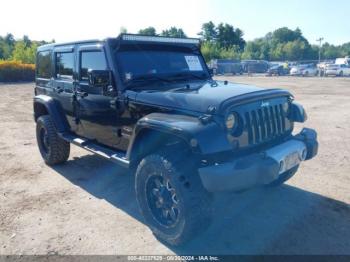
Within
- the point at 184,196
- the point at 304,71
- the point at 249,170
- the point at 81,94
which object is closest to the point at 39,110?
the point at 81,94

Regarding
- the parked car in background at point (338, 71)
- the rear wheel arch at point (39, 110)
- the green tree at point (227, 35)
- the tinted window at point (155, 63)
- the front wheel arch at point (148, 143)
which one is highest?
the green tree at point (227, 35)

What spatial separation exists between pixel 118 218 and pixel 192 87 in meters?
1.79

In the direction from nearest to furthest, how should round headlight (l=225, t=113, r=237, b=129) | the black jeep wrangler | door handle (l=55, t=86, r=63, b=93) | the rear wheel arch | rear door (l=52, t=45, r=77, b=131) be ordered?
the black jeep wrangler
round headlight (l=225, t=113, r=237, b=129)
rear door (l=52, t=45, r=77, b=131)
door handle (l=55, t=86, r=63, b=93)
the rear wheel arch

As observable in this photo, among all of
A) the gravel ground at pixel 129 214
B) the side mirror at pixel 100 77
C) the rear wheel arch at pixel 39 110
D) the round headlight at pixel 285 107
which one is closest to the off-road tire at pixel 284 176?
the gravel ground at pixel 129 214

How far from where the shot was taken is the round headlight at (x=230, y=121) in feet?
10.6

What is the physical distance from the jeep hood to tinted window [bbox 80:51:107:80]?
864 mm

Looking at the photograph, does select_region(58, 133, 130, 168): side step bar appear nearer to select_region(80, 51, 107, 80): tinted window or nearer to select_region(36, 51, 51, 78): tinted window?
select_region(80, 51, 107, 80): tinted window

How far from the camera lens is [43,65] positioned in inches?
243

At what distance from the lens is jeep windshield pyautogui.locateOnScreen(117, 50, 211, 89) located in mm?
4152

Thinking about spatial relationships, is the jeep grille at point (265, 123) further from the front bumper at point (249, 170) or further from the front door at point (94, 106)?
the front door at point (94, 106)

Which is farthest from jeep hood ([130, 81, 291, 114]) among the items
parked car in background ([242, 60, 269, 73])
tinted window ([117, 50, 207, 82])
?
parked car in background ([242, 60, 269, 73])

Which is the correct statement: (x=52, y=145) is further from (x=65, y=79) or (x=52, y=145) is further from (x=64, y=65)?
(x=64, y=65)

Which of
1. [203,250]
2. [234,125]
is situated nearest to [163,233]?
[203,250]

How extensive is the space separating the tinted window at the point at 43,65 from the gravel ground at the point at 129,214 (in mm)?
1594
